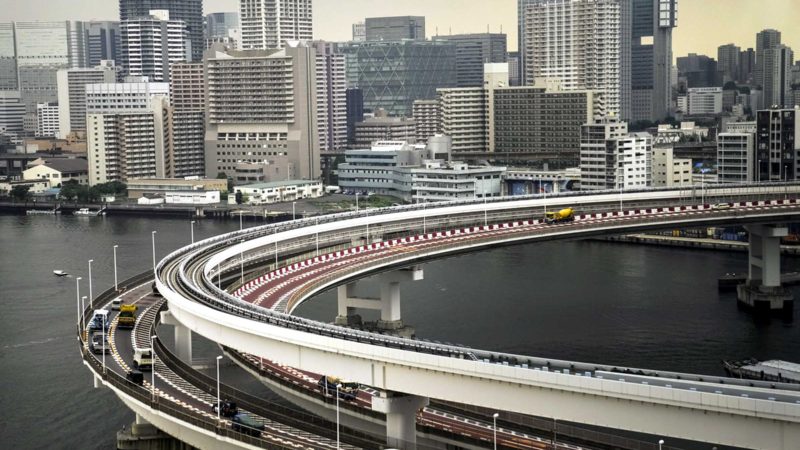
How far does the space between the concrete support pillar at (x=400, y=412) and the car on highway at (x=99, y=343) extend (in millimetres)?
5001

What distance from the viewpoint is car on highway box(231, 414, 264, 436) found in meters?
13.1

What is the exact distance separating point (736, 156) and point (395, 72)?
1605 inches

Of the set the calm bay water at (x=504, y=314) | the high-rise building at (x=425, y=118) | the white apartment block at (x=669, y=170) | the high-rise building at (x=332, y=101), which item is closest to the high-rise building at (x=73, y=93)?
the high-rise building at (x=332, y=101)

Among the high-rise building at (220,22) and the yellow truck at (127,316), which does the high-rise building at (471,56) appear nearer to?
the high-rise building at (220,22)

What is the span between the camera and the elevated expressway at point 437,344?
11.4 metres

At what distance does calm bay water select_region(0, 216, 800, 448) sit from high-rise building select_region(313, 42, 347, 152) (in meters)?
28.2

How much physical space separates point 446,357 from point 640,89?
7361cm

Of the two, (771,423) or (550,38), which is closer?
(771,423)

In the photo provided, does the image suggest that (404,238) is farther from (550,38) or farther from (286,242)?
(550,38)

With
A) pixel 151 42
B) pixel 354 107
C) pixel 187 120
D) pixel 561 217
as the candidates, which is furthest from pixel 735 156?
pixel 151 42

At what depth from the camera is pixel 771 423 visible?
10.9m

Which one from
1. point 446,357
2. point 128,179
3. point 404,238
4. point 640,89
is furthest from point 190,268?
point 640,89

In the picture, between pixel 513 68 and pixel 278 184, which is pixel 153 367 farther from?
pixel 513 68

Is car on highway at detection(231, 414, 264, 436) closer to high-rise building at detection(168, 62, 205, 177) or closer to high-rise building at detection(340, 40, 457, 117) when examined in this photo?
high-rise building at detection(168, 62, 205, 177)
